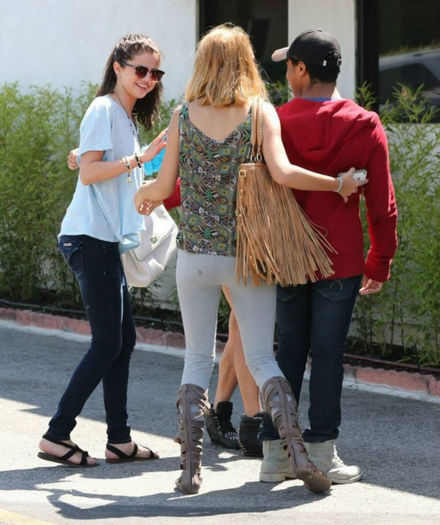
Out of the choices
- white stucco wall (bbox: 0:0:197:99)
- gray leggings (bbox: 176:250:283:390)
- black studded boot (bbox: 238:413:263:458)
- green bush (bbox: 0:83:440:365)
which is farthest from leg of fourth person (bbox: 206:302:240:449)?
white stucco wall (bbox: 0:0:197:99)

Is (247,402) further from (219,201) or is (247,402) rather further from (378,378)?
(378,378)

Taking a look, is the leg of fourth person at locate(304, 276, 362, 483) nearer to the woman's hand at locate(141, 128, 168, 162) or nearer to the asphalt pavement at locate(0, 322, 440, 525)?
the asphalt pavement at locate(0, 322, 440, 525)

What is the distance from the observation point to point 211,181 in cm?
515

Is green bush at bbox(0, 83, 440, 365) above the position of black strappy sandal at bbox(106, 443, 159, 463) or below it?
above

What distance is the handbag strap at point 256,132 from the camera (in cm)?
511

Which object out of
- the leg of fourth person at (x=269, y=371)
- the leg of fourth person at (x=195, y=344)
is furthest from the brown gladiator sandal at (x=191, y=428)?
the leg of fourth person at (x=269, y=371)

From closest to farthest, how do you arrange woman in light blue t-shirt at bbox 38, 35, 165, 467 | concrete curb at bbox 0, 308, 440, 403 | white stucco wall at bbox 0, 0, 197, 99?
woman in light blue t-shirt at bbox 38, 35, 165, 467, concrete curb at bbox 0, 308, 440, 403, white stucco wall at bbox 0, 0, 197, 99

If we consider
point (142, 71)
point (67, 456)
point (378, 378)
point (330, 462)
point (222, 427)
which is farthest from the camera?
point (378, 378)

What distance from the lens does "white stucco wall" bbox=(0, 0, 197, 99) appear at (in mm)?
10164

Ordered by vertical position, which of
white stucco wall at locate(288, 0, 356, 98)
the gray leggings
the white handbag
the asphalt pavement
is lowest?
the asphalt pavement

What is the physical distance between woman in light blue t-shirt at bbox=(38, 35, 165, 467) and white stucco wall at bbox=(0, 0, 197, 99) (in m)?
4.20

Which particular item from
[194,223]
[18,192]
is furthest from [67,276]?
[194,223]

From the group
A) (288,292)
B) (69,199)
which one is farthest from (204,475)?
(69,199)

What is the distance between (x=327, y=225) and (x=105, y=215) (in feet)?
3.58
